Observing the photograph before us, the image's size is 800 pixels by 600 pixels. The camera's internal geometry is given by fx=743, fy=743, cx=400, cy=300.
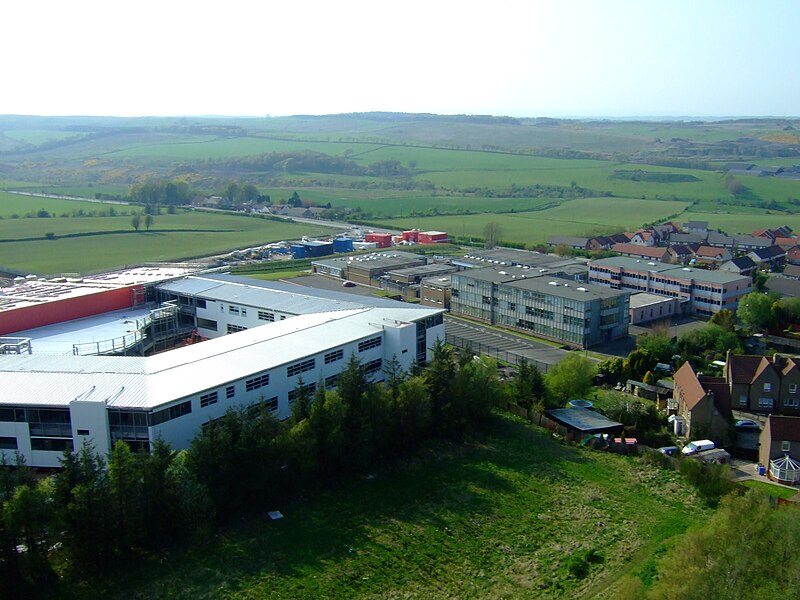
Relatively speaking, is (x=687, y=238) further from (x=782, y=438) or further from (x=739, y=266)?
(x=782, y=438)

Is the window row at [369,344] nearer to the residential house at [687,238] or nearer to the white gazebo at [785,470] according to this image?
the white gazebo at [785,470]

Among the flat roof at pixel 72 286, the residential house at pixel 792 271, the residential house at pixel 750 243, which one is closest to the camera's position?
the flat roof at pixel 72 286

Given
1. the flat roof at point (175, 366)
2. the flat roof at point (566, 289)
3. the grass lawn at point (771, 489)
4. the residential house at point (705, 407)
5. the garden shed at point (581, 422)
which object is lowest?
the grass lawn at point (771, 489)

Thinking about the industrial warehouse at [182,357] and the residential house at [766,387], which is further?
the residential house at [766,387]

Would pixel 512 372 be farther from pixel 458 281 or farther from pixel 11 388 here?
pixel 11 388

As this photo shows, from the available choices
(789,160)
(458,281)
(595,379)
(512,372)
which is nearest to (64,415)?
(512,372)

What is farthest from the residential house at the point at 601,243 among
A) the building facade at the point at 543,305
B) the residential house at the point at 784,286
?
the building facade at the point at 543,305

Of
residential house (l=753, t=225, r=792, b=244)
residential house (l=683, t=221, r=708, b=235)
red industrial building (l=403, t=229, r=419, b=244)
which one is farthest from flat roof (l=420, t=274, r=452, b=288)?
residential house (l=683, t=221, r=708, b=235)

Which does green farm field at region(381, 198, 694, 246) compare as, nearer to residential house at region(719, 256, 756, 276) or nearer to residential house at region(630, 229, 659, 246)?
residential house at region(630, 229, 659, 246)
